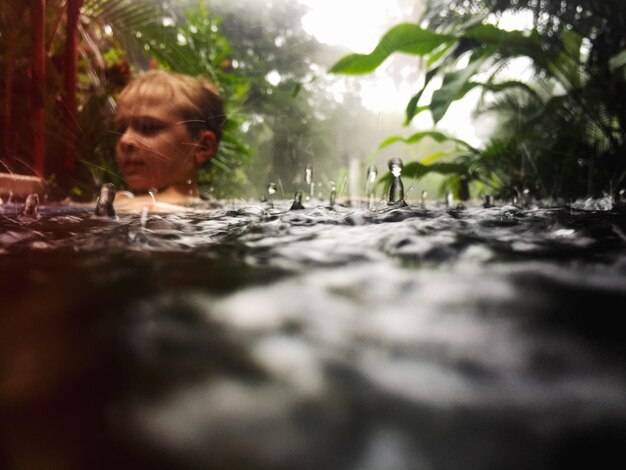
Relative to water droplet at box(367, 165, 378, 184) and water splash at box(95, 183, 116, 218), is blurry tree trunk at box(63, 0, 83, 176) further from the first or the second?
water droplet at box(367, 165, 378, 184)

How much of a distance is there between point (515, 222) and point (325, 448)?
0.43m

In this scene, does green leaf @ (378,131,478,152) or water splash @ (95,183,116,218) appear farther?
green leaf @ (378,131,478,152)

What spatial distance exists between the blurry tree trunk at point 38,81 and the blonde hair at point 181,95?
159mm

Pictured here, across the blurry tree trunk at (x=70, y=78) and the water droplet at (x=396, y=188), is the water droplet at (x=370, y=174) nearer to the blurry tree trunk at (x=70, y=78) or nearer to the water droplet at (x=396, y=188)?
the water droplet at (x=396, y=188)

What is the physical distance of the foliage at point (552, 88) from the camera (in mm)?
1148

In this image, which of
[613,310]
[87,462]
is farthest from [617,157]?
[87,462]

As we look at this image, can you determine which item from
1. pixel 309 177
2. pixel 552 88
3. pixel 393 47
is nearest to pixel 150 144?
pixel 309 177

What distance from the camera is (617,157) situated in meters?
1.21

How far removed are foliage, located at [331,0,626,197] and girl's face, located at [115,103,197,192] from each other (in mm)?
514

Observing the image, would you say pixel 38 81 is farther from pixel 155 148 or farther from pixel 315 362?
pixel 315 362

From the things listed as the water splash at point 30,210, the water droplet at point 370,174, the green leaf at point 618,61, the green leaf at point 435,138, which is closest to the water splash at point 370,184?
the water droplet at point 370,174

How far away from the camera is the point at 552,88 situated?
50.1 inches

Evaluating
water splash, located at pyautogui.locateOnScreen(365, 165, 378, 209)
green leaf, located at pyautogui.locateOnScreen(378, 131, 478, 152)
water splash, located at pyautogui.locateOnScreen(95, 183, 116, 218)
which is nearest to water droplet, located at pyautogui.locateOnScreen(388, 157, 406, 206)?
water splash, located at pyautogui.locateOnScreen(365, 165, 378, 209)

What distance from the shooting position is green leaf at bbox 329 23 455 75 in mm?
1021
